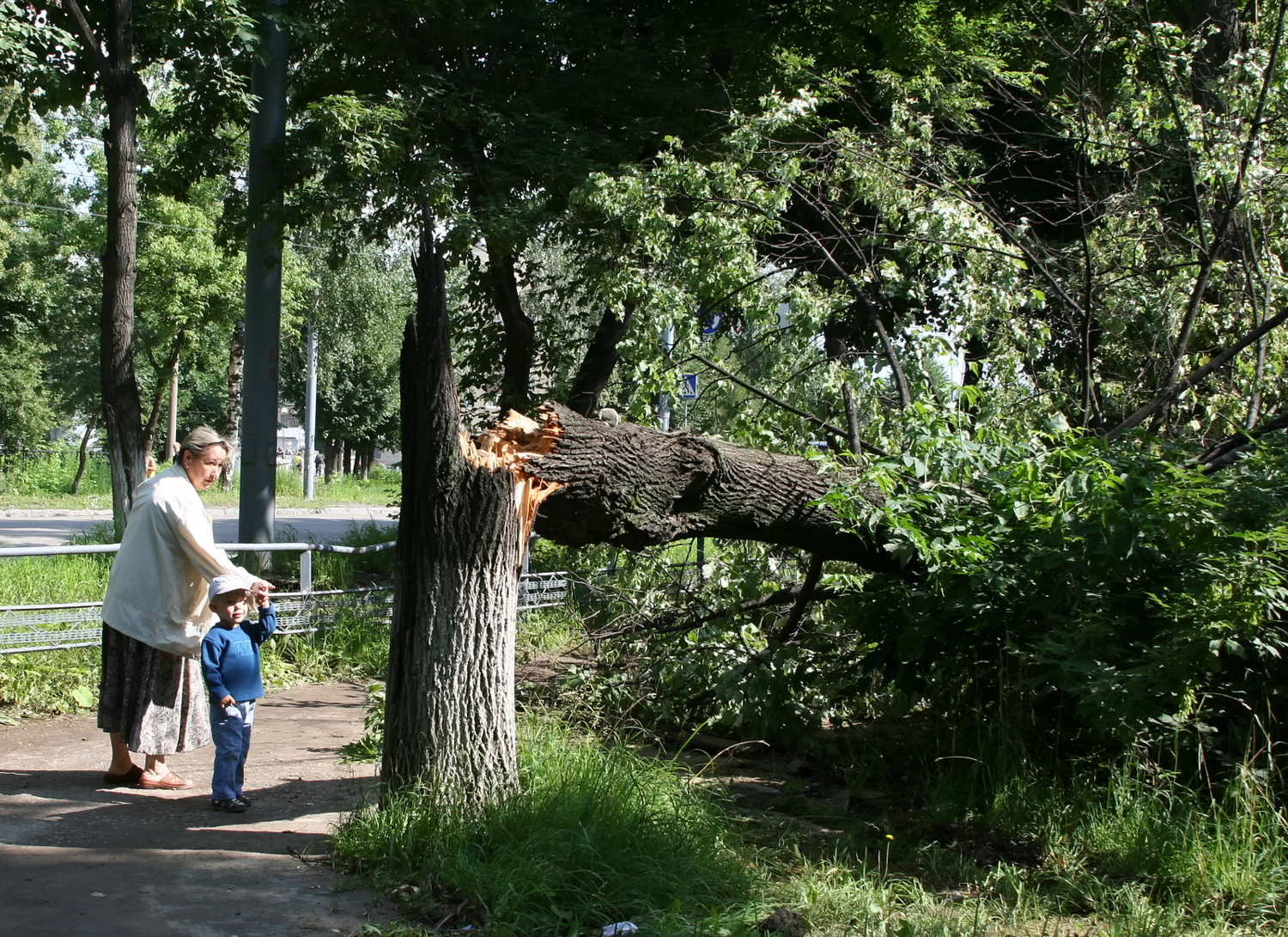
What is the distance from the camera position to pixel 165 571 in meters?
5.40

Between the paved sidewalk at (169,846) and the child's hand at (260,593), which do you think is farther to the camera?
the child's hand at (260,593)

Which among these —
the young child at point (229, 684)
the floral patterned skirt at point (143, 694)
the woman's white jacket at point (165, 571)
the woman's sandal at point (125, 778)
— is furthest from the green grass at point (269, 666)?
the young child at point (229, 684)

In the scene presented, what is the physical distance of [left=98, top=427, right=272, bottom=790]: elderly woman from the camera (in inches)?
211

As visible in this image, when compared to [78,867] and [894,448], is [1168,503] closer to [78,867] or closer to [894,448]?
[894,448]

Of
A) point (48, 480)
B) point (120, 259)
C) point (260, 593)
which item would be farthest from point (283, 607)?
point (48, 480)

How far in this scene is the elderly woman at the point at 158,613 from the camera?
5.35 m

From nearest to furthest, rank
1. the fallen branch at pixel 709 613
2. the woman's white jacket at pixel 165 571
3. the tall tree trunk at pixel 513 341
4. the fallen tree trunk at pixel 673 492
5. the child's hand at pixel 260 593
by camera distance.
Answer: the fallen tree trunk at pixel 673 492, the child's hand at pixel 260 593, the woman's white jacket at pixel 165 571, the fallen branch at pixel 709 613, the tall tree trunk at pixel 513 341

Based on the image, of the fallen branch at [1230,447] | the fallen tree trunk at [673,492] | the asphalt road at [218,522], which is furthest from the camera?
the asphalt road at [218,522]

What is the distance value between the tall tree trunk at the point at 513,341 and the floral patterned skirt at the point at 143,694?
22.6 ft

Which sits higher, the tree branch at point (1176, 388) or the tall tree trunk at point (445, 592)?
the tree branch at point (1176, 388)

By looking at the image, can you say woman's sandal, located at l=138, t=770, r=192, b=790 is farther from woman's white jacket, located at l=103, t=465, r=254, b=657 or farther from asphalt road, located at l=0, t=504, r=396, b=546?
asphalt road, located at l=0, t=504, r=396, b=546

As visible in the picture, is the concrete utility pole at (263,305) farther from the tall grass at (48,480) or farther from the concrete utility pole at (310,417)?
the concrete utility pole at (310,417)

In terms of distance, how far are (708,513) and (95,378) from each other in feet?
121

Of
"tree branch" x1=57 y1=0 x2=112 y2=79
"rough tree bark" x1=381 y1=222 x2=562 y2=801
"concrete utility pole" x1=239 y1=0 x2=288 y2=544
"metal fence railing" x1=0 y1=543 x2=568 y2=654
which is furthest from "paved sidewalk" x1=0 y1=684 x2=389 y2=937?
"tree branch" x1=57 y1=0 x2=112 y2=79
